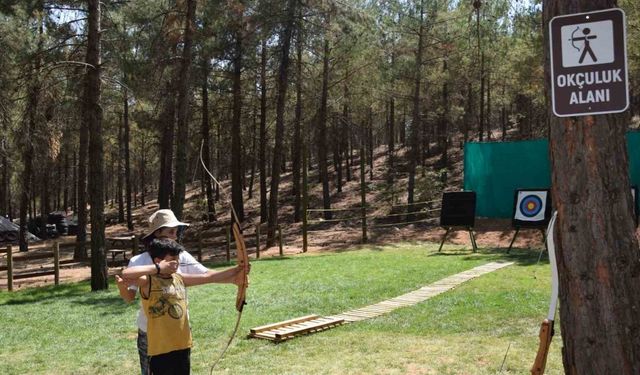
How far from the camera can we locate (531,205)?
1219 centimetres

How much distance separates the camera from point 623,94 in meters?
2.00

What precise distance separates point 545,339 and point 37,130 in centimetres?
1181

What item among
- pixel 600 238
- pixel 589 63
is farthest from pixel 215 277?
pixel 589 63

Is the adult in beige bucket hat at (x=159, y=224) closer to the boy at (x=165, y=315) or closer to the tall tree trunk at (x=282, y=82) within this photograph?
the boy at (x=165, y=315)

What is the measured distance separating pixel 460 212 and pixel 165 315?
10247mm

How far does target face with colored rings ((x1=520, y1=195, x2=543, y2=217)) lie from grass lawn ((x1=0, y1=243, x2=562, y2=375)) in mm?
1424

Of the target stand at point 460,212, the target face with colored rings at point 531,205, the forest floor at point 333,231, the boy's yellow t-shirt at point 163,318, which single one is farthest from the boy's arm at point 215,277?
the target face with colored rings at point 531,205

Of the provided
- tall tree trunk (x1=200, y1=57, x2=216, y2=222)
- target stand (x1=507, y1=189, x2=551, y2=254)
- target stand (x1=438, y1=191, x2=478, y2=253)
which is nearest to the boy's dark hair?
target stand (x1=507, y1=189, x2=551, y2=254)

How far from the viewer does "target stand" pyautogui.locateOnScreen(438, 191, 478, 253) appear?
12.3m

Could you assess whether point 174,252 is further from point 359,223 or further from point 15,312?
point 359,223

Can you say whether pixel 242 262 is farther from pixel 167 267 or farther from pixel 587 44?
pixel 587 44

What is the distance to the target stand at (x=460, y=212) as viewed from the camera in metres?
12.3

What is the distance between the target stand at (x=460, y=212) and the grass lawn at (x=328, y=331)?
155cm

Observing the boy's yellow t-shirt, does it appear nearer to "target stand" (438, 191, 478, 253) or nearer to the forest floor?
the forest floor
